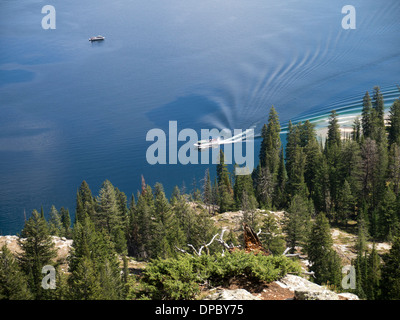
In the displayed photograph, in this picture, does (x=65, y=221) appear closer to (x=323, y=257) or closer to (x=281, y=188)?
(x=281, y=188)

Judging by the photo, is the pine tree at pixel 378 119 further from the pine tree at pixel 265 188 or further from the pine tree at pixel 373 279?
the pine tree at pixel 373 279

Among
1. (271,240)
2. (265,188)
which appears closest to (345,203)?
(265,188)

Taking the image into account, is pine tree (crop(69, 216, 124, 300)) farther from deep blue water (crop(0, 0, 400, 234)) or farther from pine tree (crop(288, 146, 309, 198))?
deep blue water (crop(0, 0, 400, 234))

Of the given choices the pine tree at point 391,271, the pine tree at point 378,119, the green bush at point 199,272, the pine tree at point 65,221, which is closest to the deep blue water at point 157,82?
the pine tree at point 65,221

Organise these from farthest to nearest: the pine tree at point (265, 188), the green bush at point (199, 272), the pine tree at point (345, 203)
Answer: the pine tree at point (265, 188) → the pine tree at point (345, 203) → the green bush at point (199, 272)

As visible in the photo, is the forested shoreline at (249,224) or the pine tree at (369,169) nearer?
the forested shoreline at (249,224)
